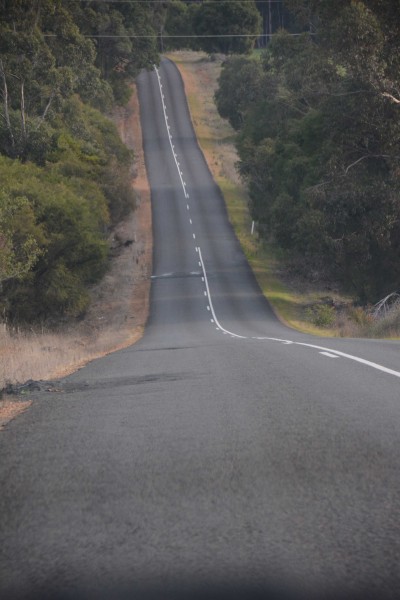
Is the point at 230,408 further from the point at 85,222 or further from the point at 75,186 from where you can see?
the point at 75,186

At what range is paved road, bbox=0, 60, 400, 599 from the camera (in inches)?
182

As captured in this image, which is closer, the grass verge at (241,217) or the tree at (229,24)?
the grass verge at (241,217)

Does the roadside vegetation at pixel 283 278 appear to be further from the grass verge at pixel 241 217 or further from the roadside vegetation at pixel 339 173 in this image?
the roadside vegetation at pixel 339 173

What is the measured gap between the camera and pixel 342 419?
28.1 feet

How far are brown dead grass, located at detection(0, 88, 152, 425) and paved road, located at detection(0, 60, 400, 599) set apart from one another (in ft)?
6.66

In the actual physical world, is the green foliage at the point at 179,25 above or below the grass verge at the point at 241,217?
above

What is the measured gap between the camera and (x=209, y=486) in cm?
A: 628

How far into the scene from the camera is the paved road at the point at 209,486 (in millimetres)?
4613

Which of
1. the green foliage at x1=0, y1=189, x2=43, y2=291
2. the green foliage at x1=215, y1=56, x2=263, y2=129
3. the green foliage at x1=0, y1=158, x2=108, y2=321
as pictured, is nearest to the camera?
the green foliage at x1=0, y1=189, x2=43, y2=291

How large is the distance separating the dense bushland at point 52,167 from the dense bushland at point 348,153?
35.0 feet

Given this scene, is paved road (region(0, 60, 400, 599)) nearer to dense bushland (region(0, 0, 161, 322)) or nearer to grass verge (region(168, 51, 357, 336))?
dense bushland (region(0, 0, 161, 322))

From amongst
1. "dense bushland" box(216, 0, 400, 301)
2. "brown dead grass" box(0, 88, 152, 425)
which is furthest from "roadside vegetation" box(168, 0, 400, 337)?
"brown dead grass" box(0, 88, 152, 425)

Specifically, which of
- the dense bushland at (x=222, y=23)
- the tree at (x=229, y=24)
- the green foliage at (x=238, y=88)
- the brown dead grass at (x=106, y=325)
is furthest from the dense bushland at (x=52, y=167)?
the dense bushland at (x=222, y=23)

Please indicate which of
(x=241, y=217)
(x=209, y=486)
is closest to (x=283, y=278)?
(x=241, y=217)
